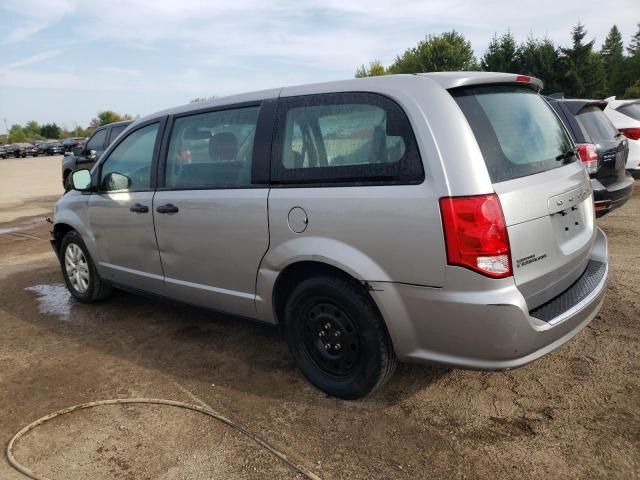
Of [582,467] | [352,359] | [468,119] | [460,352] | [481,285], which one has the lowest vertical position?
[582,467]

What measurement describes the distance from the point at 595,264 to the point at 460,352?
1.25 metres

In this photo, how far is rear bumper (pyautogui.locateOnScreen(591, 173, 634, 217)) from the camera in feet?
17.5

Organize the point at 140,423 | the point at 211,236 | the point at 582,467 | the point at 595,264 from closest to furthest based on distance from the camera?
the point at 582,467
the point at 140,423
the point at 595,264
the point at 211,236

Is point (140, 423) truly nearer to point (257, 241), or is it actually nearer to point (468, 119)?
point (257, 241)

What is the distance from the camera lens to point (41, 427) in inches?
117

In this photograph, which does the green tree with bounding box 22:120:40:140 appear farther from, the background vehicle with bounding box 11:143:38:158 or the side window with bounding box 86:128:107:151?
the side window with bounding box 86:128:107:151

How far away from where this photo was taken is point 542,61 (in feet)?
128

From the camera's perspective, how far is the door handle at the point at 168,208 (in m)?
3.70

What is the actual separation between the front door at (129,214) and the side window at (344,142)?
1.37 meters

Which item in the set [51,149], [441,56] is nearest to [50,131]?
[51,149]

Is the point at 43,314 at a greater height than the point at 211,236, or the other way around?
the point at 211,236

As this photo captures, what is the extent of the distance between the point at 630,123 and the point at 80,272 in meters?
8.58

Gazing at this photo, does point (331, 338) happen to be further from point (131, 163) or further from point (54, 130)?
point (54, 130)

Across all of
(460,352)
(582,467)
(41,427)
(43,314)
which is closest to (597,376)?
(582,467)
